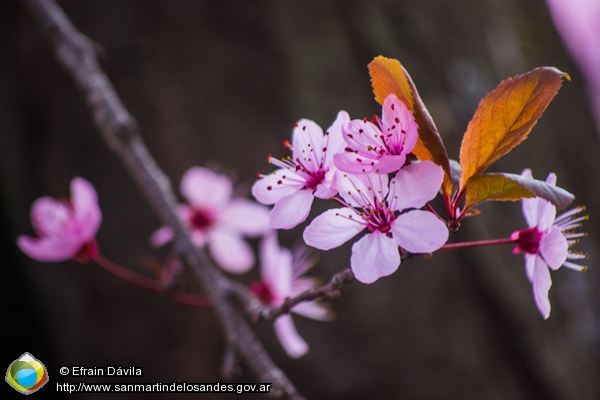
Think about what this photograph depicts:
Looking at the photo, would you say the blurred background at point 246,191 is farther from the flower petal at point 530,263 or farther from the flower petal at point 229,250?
the flower petal at point 530,263

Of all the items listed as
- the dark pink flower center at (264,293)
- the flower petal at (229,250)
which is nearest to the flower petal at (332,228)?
the dark pink flower center at (264,293)

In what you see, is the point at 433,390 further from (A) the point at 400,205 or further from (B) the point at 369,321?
(A) the point at 400,205

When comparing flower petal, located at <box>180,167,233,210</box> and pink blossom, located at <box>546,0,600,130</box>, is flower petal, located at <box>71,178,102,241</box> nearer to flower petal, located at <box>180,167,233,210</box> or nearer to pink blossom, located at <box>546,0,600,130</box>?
flower petal, located at <box>180,167,233,210</box>

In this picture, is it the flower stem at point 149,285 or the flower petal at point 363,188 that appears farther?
the flower stem at point 149,285

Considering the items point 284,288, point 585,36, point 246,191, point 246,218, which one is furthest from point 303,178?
point 585,36

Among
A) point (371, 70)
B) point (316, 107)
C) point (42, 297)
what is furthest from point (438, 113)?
point (42, 297)

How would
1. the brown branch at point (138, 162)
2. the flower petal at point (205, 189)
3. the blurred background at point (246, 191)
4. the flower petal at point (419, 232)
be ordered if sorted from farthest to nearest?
the blurred background at point (246, 191), the flower petal at point (205, 189), the brown branch at point (138, 162), the flower petal at point (419, 232)

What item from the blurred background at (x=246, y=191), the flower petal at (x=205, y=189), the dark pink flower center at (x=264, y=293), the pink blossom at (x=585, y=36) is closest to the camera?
the dark pink flower center at (x=264, y=293)
